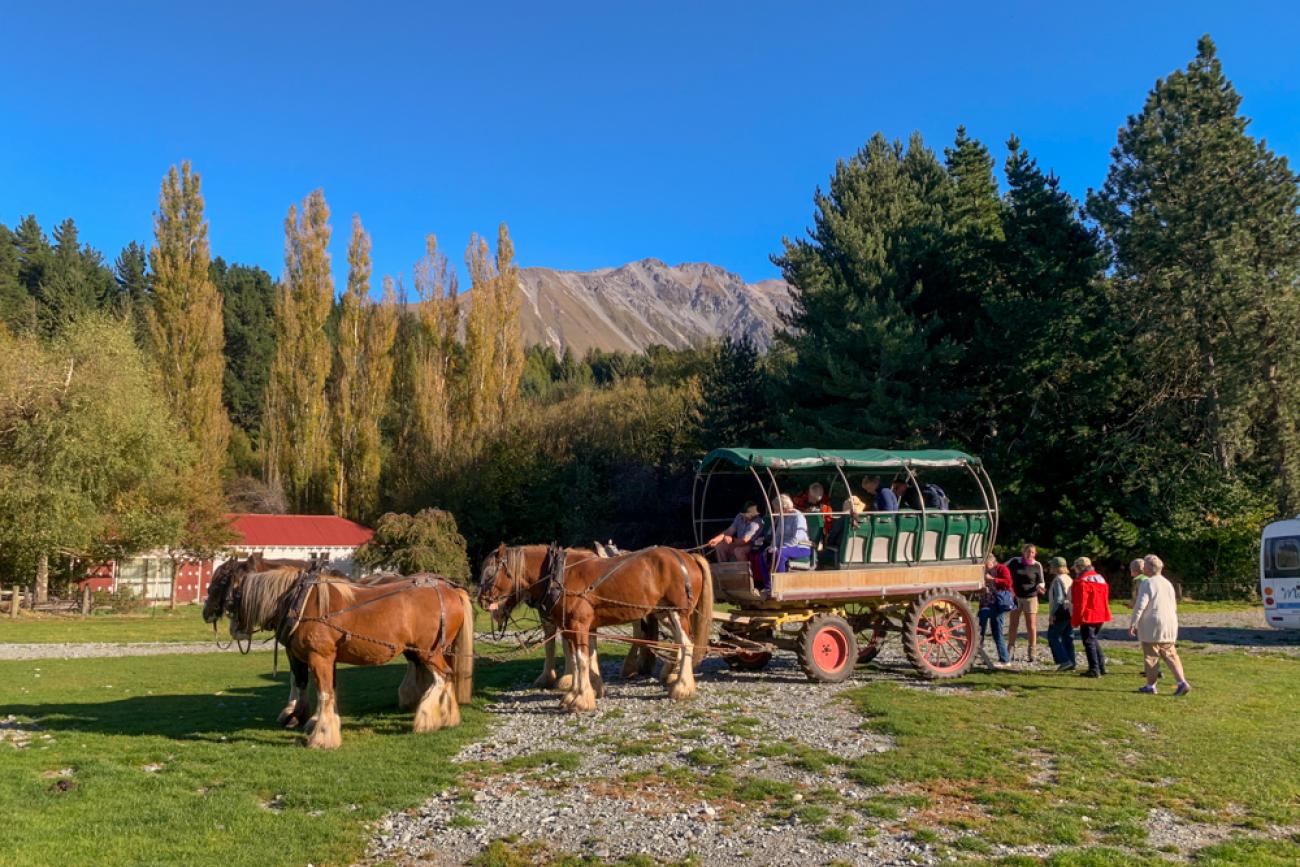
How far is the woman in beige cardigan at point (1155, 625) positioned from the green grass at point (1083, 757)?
32 cm

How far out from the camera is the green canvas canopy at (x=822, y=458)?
12461mm

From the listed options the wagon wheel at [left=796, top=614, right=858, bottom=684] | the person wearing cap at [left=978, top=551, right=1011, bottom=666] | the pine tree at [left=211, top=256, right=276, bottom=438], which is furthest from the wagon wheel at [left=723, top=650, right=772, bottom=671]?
the pine tree at [left=211, top=256, right=276, bottom=438]

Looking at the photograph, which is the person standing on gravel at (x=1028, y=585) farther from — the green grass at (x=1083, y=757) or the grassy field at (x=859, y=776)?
the grassy field at (x=859, y=776)

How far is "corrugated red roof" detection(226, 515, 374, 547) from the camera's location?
45969 mm

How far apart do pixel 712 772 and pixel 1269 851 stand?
13.9ft

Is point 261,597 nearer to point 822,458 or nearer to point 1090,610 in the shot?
point 822,458

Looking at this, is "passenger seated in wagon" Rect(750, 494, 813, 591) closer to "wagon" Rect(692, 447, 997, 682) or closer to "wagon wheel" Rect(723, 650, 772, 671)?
"wagon" Rect(692, 447, 997, 682)

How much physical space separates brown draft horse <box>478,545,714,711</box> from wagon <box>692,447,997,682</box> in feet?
2.47

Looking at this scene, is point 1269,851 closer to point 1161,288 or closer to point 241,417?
point 1161,288

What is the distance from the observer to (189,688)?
14.1 metres

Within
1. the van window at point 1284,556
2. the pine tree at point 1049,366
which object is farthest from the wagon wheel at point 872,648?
the pine tree at point 1049,366

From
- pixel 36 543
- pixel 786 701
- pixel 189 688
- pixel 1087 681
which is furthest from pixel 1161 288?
pixel 36 543

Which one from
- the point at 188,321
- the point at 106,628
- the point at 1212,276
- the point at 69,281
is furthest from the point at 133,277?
the point at 1212,276

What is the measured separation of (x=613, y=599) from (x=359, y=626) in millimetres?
3281
